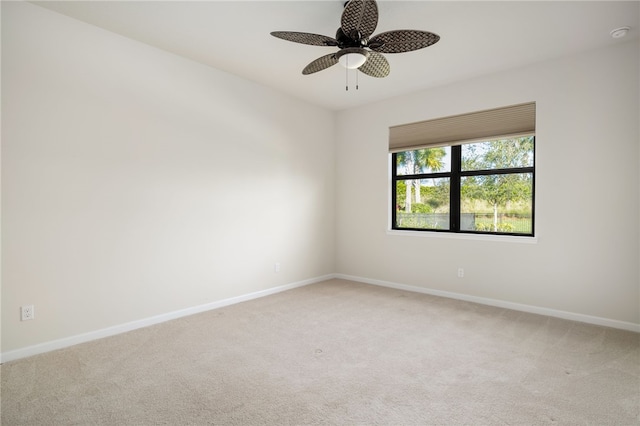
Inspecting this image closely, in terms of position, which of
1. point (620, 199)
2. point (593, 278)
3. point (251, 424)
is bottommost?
point (251, 424)

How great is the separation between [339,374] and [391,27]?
8.90 ft

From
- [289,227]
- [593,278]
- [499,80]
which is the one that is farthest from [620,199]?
[289,227]

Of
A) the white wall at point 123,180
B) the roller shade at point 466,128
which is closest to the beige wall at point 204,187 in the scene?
Answer: the white wall at point 123,180

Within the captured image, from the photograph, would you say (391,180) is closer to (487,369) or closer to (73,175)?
(487,369)

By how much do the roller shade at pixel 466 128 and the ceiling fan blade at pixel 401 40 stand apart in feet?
6.50

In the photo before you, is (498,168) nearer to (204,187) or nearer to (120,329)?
(204,187)

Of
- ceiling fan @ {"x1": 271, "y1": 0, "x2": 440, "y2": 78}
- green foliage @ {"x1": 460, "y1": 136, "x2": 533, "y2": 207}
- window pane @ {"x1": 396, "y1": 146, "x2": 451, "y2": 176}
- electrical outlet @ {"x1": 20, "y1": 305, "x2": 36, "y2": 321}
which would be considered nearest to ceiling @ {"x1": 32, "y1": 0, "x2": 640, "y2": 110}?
ceiling fan @ {"x1": 271, "y1": 0, "x2": 440, "y2": 78}

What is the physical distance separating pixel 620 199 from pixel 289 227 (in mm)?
3544

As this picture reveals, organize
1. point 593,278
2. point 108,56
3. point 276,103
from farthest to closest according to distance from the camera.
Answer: point 276,103 → point 593,278 → point 108,56

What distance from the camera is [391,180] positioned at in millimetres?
4965

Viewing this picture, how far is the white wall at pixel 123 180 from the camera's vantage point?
258 cm

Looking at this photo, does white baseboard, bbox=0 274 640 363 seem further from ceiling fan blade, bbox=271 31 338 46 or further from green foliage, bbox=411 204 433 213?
ceiling fan blade, bbox=271 31 338 46

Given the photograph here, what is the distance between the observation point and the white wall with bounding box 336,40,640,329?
123 inches

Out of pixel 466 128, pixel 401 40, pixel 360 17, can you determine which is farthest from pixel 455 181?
pixel 360 17
